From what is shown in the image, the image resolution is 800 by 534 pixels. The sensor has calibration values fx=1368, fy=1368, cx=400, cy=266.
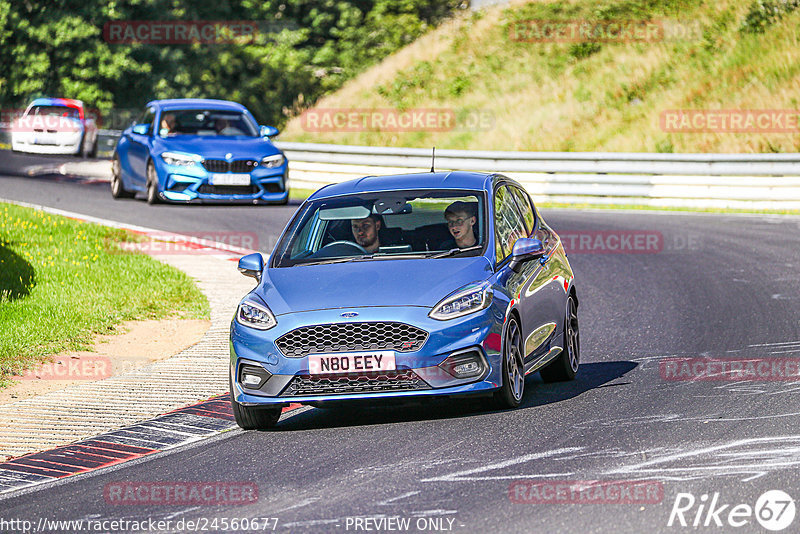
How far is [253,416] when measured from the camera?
889cm

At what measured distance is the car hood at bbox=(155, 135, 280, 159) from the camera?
21453 mm

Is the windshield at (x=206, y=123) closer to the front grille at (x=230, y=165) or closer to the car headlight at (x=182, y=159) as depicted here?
the car headlight at (x=182, y=159)

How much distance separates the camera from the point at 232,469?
773cm

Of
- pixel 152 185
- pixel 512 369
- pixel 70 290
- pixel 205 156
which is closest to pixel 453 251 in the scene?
pixel 512 369

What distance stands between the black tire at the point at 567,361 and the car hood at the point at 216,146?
11693 mm

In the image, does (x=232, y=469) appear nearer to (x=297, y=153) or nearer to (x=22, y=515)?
(x=22, y=515)

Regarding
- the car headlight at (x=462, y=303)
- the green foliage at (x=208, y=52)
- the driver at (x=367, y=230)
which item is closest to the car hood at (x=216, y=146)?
the driver at (x=367, y=230)

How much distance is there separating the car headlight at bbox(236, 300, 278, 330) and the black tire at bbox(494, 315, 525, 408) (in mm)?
1482

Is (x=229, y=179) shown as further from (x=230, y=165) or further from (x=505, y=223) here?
(x=505, y=223)

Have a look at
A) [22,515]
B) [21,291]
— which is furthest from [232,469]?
[21,291]

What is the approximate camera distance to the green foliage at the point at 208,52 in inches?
1918

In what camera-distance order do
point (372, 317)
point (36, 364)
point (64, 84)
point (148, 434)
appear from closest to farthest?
point (372, 317) → point (148, 434) → point (36, 364) → point (64, 84)

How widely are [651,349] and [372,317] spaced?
3831 millimetres

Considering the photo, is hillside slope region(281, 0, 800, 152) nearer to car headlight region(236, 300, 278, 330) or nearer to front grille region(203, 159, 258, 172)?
front grille region(203, 159, 258, 172)
